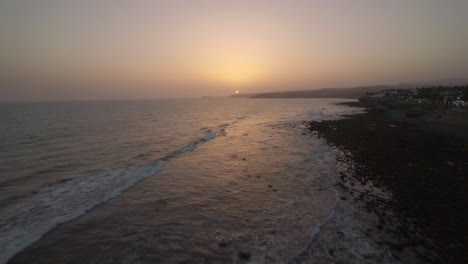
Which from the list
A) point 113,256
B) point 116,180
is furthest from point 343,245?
point 116,180

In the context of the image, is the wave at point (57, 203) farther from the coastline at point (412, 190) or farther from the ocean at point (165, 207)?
the coastline at point (412, 190)

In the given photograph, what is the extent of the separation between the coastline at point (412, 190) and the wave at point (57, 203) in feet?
45.4

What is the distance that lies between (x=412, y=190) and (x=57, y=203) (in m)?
19.9

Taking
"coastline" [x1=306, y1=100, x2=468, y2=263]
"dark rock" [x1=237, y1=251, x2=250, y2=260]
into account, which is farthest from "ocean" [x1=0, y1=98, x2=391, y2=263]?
"coastline" [x1=306, y1=100, x2=468, y2=263]

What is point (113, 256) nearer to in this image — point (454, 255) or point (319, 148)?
point (454, 255)

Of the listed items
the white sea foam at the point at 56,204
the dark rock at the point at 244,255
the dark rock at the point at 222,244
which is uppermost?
the white sea foam at the point at 56,204

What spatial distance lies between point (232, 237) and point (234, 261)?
128cm

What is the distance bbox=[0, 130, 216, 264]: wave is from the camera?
866cm

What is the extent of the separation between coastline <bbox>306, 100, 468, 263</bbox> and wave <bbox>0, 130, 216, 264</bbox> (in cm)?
1382

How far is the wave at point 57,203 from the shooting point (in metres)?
8.66

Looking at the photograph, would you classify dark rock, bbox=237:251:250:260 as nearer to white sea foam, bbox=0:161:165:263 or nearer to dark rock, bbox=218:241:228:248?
dark rock, bbox=218:241:228:248

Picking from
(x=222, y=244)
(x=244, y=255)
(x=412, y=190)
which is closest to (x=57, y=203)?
(x=222, y=244)

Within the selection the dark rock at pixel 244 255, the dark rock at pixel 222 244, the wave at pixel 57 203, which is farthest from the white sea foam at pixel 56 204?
the dark rock at pixel 244 255

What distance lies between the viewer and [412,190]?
37.8 feet
